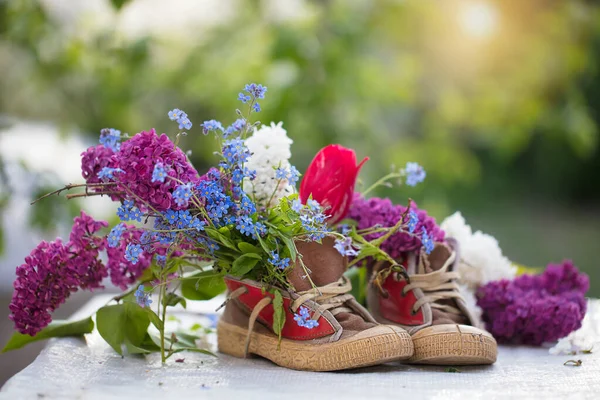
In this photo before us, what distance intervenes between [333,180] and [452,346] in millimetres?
323

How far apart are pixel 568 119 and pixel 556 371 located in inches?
72.2

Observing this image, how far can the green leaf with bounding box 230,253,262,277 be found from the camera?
3.37ft

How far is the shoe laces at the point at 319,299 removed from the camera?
105 centimetres

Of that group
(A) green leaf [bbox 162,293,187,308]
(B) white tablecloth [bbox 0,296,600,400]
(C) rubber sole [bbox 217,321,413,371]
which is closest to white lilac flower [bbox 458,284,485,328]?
(B) white tablecloth [bbox 0,296,600,400]

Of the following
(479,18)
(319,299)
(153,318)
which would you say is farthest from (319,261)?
(479,18)

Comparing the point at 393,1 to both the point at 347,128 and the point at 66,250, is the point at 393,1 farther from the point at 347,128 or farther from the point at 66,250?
the point at 66,250

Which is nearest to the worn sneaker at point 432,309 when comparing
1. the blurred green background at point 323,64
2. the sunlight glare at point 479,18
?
the blurred green background at point 323,64

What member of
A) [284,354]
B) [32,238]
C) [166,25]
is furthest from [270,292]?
[166,25]

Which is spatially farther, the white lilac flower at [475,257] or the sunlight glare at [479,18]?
the sunlight glare at [479,18]

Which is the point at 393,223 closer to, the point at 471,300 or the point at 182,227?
the point at 471,300

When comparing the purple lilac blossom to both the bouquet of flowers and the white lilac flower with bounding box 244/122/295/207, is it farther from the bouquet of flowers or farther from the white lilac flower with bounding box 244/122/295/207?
the white lilac flower with bounding box 244/122/295/207

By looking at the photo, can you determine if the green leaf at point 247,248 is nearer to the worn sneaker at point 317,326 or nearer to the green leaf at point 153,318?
the worn sneaker at point 317,326

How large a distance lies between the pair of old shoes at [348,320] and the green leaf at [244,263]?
5 centimetres

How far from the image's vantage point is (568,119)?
2.69 meters
